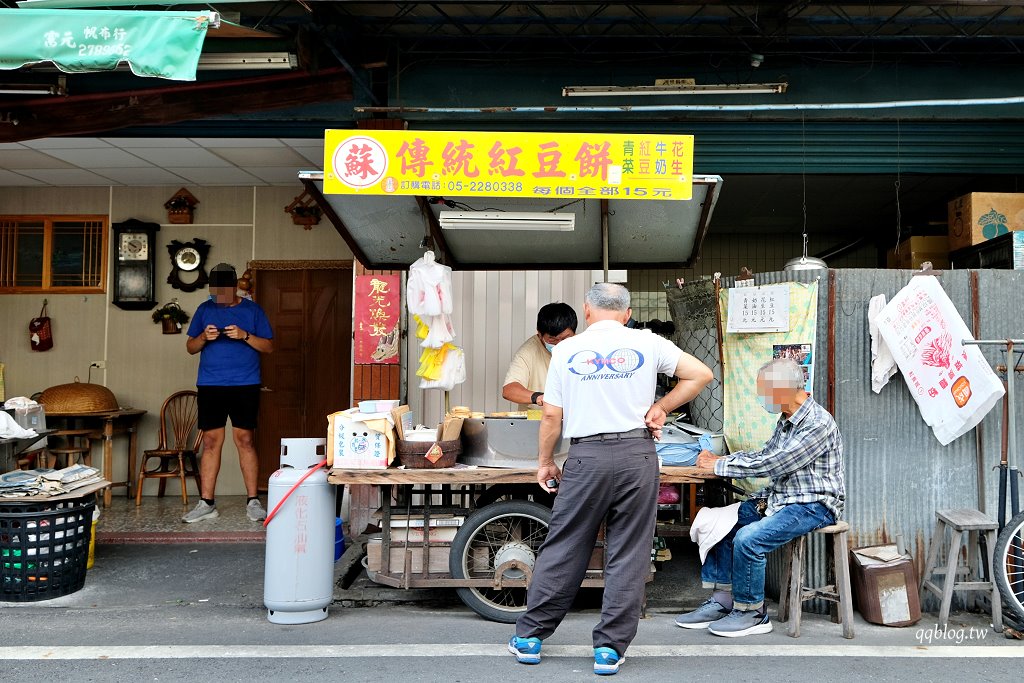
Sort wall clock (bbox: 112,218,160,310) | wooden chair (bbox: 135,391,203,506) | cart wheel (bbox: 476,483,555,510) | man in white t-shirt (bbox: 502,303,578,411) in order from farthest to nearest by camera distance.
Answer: wall clock (bbox: 112,218,160,310)
wooden chair (bbox: 135,391,203,506)
man in white t-shirt (bbox: 502,303,578,411)
cart wheel (bbox: 476,483,555,510)

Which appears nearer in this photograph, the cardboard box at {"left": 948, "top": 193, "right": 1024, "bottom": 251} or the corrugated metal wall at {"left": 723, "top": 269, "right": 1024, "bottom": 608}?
the corrugated metal wall at {"left": 723, "top": 269, "right": 1024, "bottom": 608}

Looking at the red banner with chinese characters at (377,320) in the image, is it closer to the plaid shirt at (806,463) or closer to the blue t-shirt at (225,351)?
the blue t-shirt at (225,351)

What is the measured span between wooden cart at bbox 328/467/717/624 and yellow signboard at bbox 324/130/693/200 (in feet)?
5.76

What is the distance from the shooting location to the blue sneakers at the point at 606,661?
3893 mm

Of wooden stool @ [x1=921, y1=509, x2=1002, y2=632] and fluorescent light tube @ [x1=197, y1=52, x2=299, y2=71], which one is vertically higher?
fluorescent light tube @ [x1=197, y1=52, x2=299, y2=71]

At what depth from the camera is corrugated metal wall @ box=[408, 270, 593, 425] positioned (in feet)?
25.1

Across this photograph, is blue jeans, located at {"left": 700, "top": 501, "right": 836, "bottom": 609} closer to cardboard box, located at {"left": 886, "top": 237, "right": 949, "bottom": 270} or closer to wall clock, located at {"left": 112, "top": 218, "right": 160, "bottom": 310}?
cardboard box, located at {"left": 886, "top": 237, "right": 949, "bottom": 270}

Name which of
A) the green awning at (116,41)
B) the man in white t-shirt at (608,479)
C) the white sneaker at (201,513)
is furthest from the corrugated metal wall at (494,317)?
the man in white t-shirt at (608,479)

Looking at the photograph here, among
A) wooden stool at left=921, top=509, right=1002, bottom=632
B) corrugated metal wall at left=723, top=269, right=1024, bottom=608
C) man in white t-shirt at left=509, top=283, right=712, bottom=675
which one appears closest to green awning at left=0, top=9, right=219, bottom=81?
man in white t-shirt at left=509, top=283, right=712, bottom=675

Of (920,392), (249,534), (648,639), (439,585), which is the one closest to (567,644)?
(648,639)

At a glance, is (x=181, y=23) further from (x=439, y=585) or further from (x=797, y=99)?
(x=797, y=99)

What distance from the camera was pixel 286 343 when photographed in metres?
9.08

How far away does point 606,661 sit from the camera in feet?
12.8

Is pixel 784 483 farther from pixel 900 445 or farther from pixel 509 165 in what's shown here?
pixel 509 165
